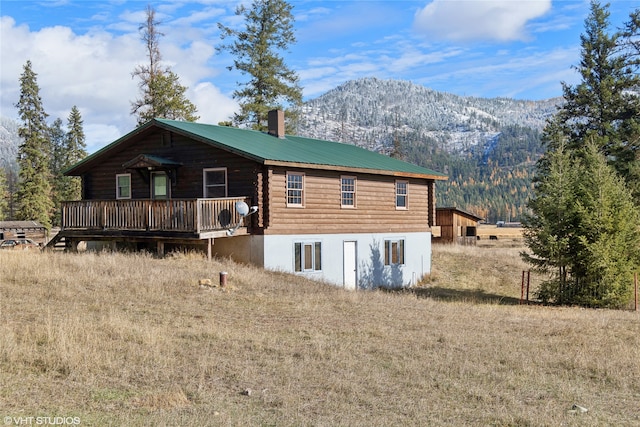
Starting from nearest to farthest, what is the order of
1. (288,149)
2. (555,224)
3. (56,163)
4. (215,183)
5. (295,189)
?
(555,224)
(295,189)
(215,183)
(288,149)
(56,163)

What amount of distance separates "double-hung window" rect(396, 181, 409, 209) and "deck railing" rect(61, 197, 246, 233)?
9.62 m

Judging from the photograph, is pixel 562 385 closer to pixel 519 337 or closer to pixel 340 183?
pixel 519 337

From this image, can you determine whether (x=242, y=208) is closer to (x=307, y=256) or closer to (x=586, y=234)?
(x=307, y=256)

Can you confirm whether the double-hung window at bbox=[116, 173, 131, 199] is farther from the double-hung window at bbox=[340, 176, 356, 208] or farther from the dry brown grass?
the double-hung window at bbox=[340, 176, 356, 208]

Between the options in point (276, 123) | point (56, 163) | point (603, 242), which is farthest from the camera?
point (56, 163)

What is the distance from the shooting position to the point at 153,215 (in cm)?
2391

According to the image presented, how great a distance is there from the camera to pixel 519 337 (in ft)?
47.6

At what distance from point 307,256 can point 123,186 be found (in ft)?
30.9

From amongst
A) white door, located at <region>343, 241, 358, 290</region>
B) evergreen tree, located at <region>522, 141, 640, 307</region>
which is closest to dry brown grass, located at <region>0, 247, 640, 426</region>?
evergreen tree, located at <region>522, 141, 640, 307</region>

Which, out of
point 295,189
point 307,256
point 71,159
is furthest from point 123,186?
point 71,159

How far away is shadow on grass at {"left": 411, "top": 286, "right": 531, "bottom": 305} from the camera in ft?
82.0

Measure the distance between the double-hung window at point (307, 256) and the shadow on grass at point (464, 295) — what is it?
4.49 m

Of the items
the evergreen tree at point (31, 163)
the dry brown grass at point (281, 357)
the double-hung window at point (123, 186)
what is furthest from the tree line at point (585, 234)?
the evergreen tree at point (31, 163)

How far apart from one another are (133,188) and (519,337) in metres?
19.5
